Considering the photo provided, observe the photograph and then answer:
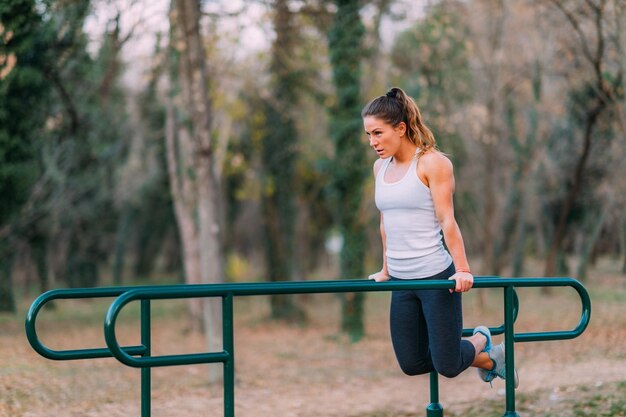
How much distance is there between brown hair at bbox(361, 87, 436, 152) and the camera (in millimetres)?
3908

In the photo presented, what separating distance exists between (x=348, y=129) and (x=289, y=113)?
11.3ft

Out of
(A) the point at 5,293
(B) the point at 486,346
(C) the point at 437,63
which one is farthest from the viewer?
(A) the point at 5,293

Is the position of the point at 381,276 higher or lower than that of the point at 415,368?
higher

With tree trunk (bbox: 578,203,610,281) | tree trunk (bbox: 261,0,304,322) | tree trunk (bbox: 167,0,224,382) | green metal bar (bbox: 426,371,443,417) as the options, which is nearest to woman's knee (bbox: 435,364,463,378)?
green metal bar (bbox: 426,371,443,417)

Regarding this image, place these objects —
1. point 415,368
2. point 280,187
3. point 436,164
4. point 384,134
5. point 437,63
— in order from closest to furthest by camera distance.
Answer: point 436,164 → point 384,134 → point 415,368 → point 437,63 → point 280,187

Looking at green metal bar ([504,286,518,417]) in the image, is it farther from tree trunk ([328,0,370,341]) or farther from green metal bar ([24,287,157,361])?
tree trunk ([328,0,370,341])

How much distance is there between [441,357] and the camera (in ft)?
12.8

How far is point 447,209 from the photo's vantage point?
379 cm

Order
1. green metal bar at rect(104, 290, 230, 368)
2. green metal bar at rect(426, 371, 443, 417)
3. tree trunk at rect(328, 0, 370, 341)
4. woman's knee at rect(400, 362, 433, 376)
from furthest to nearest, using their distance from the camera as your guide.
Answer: tree trunk at rect(328, 0, 370, 341) < green metal bar at rect(426, 371, 443, 417) < woman's knee at rect(400, 362, 433, 376) < green metal bar at rect(104, 290, 230, 368)

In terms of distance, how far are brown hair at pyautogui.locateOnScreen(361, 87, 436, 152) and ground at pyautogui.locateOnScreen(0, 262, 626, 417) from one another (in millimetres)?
3173

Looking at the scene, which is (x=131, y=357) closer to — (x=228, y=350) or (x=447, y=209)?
(x=228, y=350)

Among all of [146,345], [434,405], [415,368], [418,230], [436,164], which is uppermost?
[436,164]

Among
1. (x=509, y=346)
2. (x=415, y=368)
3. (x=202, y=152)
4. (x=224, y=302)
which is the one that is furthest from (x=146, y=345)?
(x=202, y=152)

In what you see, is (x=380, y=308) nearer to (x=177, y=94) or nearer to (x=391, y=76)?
(x=391, y=76)
